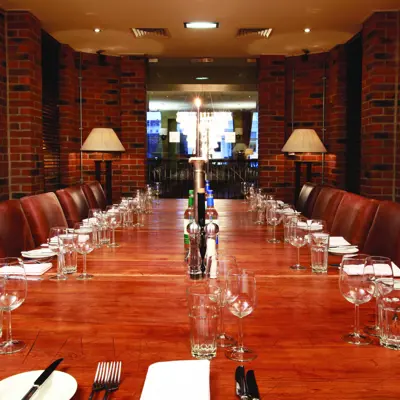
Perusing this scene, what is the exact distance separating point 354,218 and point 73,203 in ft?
6.61

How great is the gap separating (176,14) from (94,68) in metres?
2.14

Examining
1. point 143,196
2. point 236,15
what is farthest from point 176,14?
point 143,196

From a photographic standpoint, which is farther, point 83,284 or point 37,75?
point 37,75

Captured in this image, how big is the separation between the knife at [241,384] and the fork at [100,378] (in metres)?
0.25

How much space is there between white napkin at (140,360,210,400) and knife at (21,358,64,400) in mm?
185

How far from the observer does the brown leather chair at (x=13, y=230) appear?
8.53ft

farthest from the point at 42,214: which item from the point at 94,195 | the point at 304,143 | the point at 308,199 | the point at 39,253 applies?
the point at 304,143

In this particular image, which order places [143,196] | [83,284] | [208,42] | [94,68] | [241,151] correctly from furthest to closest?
[241,151]
[94,68]
[208,42]
[143,196]
[83,284]

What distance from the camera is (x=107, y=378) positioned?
985mm

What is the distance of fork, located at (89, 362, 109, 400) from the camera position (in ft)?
3.12

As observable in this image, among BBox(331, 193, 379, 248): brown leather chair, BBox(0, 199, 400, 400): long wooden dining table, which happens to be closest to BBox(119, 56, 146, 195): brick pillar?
BBox(331, 193, 379, 248): brown leather chair

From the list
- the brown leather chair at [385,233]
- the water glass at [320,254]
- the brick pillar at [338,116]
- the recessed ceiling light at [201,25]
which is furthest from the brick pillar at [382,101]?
the water glass at [320,254]

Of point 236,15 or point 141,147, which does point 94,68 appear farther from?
point 236,15

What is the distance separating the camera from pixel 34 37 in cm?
486
